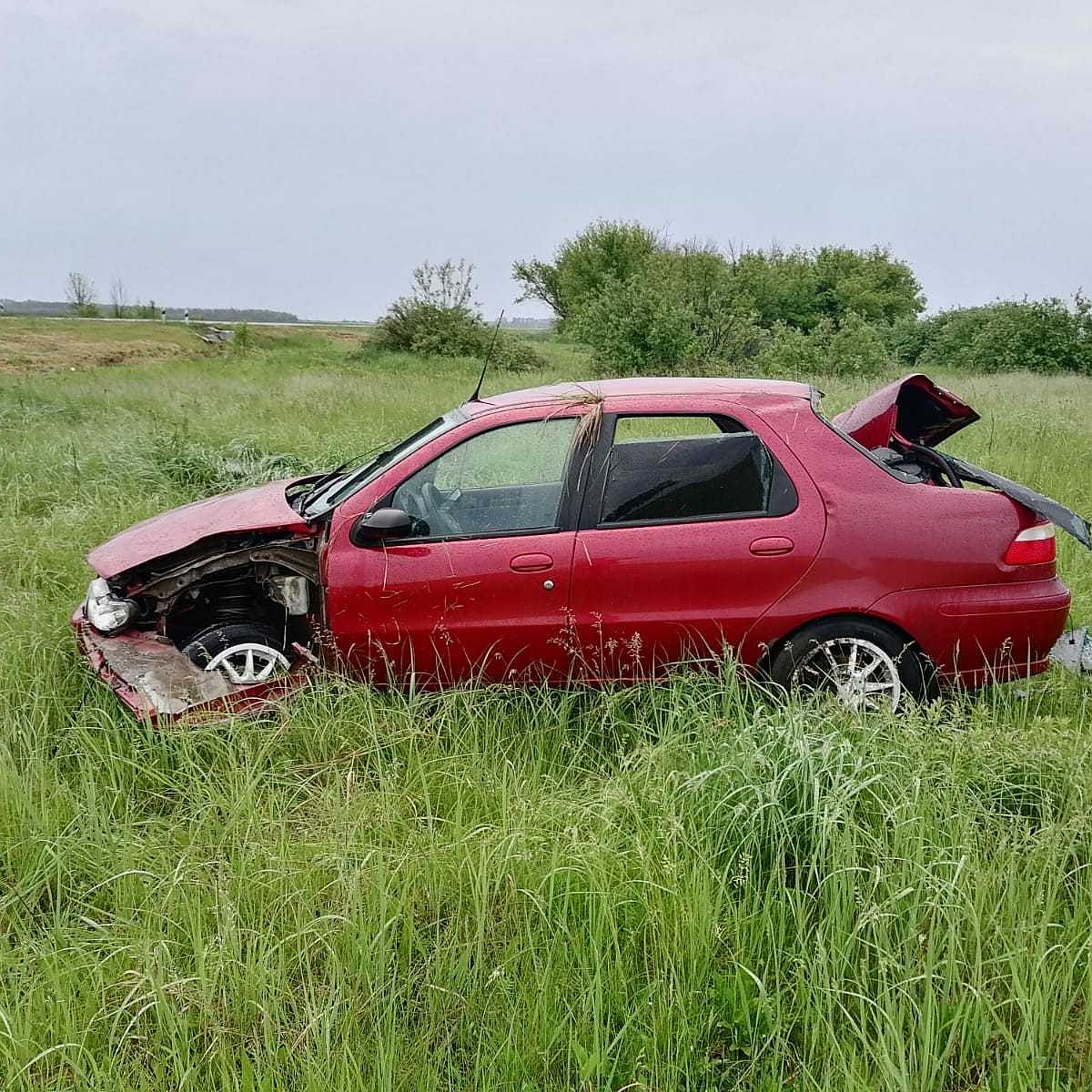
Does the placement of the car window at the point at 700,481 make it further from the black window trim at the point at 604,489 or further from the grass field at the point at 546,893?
the grass field at the point at 546,893

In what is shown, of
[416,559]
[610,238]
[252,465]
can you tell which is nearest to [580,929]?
[416,559]

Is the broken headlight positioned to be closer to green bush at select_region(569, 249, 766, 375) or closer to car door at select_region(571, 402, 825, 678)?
car door at select_region(571, 402, 825, 678)

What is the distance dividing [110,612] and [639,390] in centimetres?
267

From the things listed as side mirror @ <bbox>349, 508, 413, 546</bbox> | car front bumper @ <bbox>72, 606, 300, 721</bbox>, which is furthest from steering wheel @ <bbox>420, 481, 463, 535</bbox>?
car front bumper @ <bbox>72, 606, 300, 721</bbox>

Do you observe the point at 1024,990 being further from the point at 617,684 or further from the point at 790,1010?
the point at 617,684

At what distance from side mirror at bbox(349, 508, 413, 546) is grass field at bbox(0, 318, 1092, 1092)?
0.65 meters

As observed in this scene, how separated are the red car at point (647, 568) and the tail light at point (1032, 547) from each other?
1cm

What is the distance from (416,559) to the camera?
363 centimetres

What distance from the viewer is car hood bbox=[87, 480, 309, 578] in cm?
382

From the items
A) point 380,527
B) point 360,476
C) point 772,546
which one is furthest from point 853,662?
point 360,476

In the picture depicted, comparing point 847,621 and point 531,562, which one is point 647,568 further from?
point 847,621

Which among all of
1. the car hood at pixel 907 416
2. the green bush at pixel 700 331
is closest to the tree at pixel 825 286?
the green bush at pixel 700 331

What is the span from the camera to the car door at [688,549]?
3.53 m

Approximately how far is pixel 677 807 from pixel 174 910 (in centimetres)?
155
